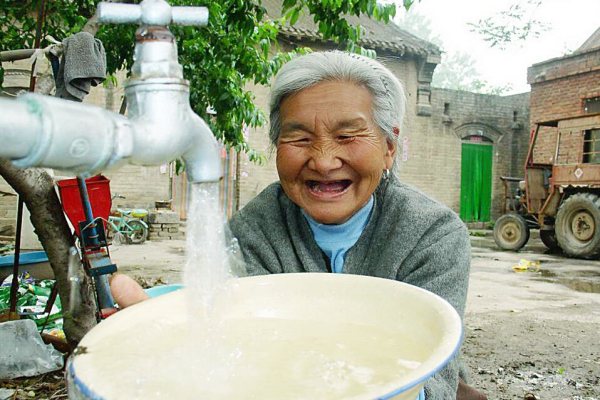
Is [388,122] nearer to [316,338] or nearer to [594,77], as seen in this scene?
[316,338]

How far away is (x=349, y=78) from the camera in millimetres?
1541

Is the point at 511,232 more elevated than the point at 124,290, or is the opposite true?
the point at 124,290

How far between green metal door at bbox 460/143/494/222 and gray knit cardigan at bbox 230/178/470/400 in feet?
43.8

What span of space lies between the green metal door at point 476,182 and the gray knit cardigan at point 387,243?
13.4m

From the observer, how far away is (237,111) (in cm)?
450

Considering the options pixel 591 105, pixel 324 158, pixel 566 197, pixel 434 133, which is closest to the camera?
pixel 324 158

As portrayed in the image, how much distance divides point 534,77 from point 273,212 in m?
13.3

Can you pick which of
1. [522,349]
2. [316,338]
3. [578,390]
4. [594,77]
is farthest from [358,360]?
[594,77]

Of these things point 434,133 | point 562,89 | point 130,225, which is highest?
point 562,89

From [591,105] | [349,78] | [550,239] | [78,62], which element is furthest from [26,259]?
[591,105]

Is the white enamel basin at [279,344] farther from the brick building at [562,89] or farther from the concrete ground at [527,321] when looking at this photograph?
the brick building at [562,89]

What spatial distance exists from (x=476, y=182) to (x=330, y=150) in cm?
1391

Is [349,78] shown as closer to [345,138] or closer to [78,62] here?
[345,138]

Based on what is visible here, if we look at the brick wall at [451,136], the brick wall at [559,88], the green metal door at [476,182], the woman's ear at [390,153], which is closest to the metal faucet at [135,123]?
the woman's ear at [390,153]
